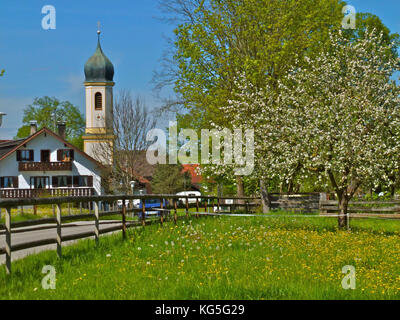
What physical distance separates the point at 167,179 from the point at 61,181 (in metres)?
14.6

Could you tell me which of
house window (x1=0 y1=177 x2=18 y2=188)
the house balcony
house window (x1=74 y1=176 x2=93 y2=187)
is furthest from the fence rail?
house window (x1=0 y1=177 x2=18 y2=188)

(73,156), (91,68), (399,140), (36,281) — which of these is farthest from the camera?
(91,68)

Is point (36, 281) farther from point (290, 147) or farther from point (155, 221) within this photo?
point (290, 147)

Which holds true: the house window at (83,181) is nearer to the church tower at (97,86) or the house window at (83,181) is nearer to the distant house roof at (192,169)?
the church tower at (97,86)

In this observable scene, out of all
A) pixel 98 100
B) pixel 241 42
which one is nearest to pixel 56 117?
pixel 98 100

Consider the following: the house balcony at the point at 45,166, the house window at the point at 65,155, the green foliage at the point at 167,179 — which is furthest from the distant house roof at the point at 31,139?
the green foliage at the point at 167,179

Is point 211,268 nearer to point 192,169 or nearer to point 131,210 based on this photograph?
point 131,210

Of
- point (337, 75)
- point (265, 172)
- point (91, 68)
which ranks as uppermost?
point (91, 68)

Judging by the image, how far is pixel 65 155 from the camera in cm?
6788

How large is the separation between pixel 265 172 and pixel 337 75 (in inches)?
Result: 174

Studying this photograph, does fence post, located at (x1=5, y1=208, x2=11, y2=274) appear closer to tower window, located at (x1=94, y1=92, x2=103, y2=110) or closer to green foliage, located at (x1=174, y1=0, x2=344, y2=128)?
green foliage, located at (x1=174, y1=0, x2=344, y2=128)
